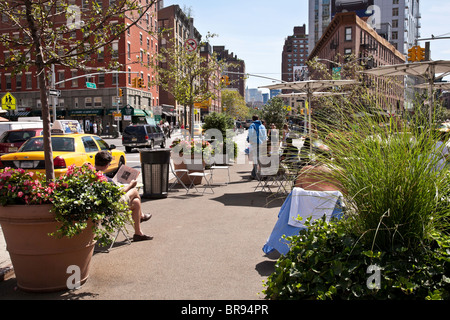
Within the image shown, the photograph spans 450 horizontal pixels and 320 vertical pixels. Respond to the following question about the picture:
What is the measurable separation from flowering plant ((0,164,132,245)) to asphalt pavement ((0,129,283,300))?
2.09 feet

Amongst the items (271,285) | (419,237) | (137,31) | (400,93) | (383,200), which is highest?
(137,31)

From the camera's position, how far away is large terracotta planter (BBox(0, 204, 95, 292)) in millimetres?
4375

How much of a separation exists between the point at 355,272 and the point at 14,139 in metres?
15.9

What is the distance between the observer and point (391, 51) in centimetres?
8819

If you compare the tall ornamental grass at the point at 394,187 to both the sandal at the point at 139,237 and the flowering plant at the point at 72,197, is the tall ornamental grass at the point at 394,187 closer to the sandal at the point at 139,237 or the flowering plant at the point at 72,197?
the flowering plant at the point at 72,197

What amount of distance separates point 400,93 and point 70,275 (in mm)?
3927

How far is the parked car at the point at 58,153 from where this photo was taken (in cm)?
1034

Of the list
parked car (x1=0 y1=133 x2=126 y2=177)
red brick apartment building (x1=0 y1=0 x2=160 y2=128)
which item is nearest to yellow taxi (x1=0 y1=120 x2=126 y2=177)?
parked car (x1=0 y1=133 x2=126 y2=177)

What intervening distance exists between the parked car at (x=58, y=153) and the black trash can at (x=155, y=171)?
5.78ft

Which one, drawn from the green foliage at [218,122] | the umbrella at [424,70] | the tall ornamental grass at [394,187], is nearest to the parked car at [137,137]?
the green foliage at [218,122]

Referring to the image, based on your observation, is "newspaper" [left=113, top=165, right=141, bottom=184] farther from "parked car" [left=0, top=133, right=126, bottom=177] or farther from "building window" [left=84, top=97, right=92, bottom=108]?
"building window" [left=84, top=97, right=92, bottom=108]
